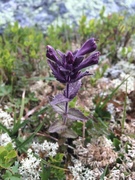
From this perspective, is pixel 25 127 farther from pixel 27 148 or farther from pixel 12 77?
pixel 12 77

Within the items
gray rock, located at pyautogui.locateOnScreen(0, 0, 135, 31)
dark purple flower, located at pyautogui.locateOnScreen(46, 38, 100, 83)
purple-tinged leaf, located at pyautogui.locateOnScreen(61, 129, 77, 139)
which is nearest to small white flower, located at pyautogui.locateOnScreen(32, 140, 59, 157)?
purple-tinged leaf, located at pyautogui.locateOnScreen(61, 129, 77, 139)

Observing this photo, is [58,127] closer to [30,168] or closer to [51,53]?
[30,168]

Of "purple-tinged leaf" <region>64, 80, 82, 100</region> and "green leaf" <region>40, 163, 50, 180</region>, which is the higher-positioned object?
"purple-tinged leaf" <region>64, 80, 82, 100</region>

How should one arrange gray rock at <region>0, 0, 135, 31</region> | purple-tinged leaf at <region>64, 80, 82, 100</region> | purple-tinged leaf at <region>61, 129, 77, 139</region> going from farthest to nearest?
gray rock at <region>0, 0, 135, 31</region> < purple-tinged leaf at <region>61, 129, 77, 139</region> < purple-tinged leaf at <region>64, 80, 82, 100</region>

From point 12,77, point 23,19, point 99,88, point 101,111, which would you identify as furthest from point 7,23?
point 101,111

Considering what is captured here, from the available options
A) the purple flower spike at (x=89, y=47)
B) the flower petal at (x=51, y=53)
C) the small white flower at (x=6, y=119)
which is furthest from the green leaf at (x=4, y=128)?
the purple flower spike at (x=89, y=47)

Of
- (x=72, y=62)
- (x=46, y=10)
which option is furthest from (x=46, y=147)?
(x=46, y=10)

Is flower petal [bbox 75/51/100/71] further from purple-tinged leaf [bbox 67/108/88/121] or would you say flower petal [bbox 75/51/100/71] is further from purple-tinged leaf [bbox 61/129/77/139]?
purple-tinged leaf [bbox 61/129/77/139]

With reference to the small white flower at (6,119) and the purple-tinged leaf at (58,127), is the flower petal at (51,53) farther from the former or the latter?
the small white flower at (6,119)
